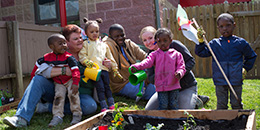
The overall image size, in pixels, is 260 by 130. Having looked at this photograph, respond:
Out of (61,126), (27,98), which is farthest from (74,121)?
(27,98)

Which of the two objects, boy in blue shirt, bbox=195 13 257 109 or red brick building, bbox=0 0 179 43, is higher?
red brick building, bbox=0 0 179 43

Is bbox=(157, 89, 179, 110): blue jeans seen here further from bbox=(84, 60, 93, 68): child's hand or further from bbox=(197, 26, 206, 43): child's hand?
bbox=(84, 60, 93, 68): child's hand

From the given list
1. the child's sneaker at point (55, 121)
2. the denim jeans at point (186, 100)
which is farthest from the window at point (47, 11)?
the denim jeans at point (186, 100)

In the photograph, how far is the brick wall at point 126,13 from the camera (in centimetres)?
581

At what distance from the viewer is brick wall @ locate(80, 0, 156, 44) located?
581 cm

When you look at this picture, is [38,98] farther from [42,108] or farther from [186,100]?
[186,100]

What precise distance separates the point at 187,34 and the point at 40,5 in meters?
5.45

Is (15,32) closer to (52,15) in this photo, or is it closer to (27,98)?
(27,98)

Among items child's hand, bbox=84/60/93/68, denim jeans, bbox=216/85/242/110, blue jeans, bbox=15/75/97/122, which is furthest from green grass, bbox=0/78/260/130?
child's hand, bbox=84/60/93/68

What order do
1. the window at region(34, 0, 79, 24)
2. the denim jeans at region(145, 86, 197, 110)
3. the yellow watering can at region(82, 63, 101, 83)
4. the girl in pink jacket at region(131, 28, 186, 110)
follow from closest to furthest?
1. the girl in pink jacket at region(131, 28, 186, 110)
2. the denim jeans at region(145, 86, 197, 110)
3. the yellow watering can at region(82, 63, 101, 83)
4. the window at region(34, 0, 79, 24)

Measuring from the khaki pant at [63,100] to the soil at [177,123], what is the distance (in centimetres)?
82

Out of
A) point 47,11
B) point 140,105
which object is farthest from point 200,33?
point 47,11

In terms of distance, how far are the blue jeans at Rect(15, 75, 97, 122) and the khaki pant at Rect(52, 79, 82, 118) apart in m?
0.15

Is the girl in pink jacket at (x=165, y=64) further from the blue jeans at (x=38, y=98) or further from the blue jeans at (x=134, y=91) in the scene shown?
the blue jeans at (x=134, y=91)
